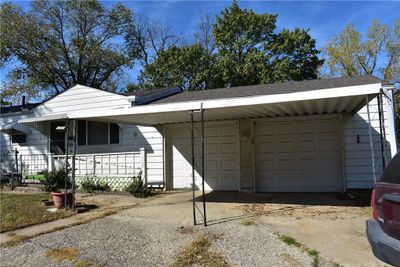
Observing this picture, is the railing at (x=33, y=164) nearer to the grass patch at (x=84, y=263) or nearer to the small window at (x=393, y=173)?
the grass patch at (x=84, y=263)

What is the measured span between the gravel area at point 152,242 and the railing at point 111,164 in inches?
165

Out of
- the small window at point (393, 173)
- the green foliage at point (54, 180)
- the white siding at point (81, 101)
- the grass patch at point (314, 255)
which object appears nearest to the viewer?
the small window at point (393, 173)

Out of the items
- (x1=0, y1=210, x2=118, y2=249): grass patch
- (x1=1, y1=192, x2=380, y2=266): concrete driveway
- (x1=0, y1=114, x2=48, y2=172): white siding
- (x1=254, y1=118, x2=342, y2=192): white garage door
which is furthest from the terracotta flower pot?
(x1=0, y1=114, x2=48, y2=172): white siding

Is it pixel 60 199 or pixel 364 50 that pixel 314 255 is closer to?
pixel 60 199

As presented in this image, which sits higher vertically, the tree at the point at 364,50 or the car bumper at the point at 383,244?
the tree at the point at 364,50

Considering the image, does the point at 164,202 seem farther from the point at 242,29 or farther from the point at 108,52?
the point at 108,52

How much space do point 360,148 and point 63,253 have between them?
26.5 feet

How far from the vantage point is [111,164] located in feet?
40.5

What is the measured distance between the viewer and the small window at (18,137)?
15.2m

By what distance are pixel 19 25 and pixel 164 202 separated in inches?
745

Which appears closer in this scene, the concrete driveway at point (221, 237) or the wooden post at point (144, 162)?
the concrete driveway at point (221, 237)

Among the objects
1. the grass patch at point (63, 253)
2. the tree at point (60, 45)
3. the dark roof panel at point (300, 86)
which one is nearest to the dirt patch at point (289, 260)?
the grass patch at point (63, 253)

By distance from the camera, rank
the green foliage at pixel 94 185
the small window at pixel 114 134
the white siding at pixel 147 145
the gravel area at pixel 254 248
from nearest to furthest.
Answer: the gravel area at pixel 254 248 → the green foliage at pixel 94 185 → the white siding at pixel 147 145 → the small window at pixel 114 134

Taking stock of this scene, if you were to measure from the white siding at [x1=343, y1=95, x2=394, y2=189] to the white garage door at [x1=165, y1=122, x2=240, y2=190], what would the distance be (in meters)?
3.16
